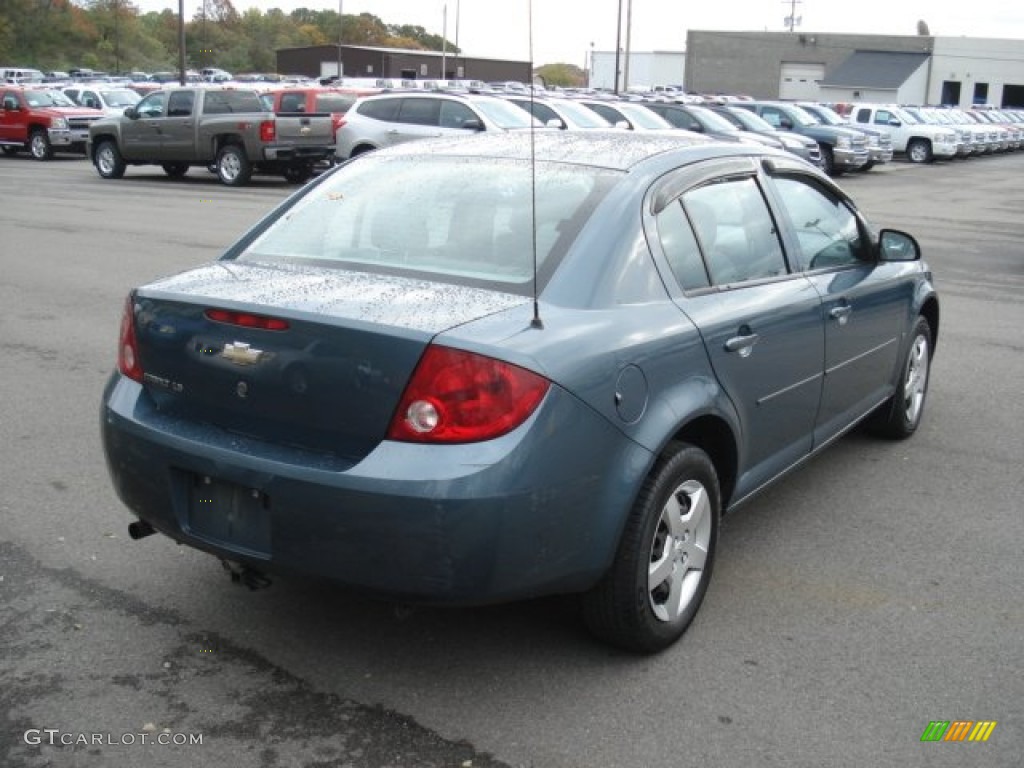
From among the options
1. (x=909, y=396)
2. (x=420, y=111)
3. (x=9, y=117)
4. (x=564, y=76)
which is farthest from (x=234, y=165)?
(x=564, y=76)

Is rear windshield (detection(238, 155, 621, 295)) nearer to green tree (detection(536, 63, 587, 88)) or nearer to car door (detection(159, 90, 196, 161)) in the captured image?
Result: car door (detection(159, 90, 196, 161))

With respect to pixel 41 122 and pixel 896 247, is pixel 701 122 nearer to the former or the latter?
pixel 41 122

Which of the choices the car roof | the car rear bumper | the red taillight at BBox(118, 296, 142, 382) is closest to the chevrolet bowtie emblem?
the car rear bumper

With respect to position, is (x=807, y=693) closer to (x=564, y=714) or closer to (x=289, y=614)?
(x=564, y=714)

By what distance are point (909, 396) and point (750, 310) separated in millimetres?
2429

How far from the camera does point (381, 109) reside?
21.7 metres

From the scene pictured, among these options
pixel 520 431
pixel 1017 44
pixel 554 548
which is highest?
pixel 1017 44

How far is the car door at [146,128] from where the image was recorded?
2373cm

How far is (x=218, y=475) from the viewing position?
Answer: 3.42 m

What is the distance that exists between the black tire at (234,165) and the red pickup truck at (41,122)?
955 centimetres

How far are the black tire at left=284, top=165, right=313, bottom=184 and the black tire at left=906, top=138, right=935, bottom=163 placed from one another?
22376 millimetres

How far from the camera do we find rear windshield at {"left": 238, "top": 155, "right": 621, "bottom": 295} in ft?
12.6

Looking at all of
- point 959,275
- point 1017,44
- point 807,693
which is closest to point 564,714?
point 807,693

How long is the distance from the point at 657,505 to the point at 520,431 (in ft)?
2.16
